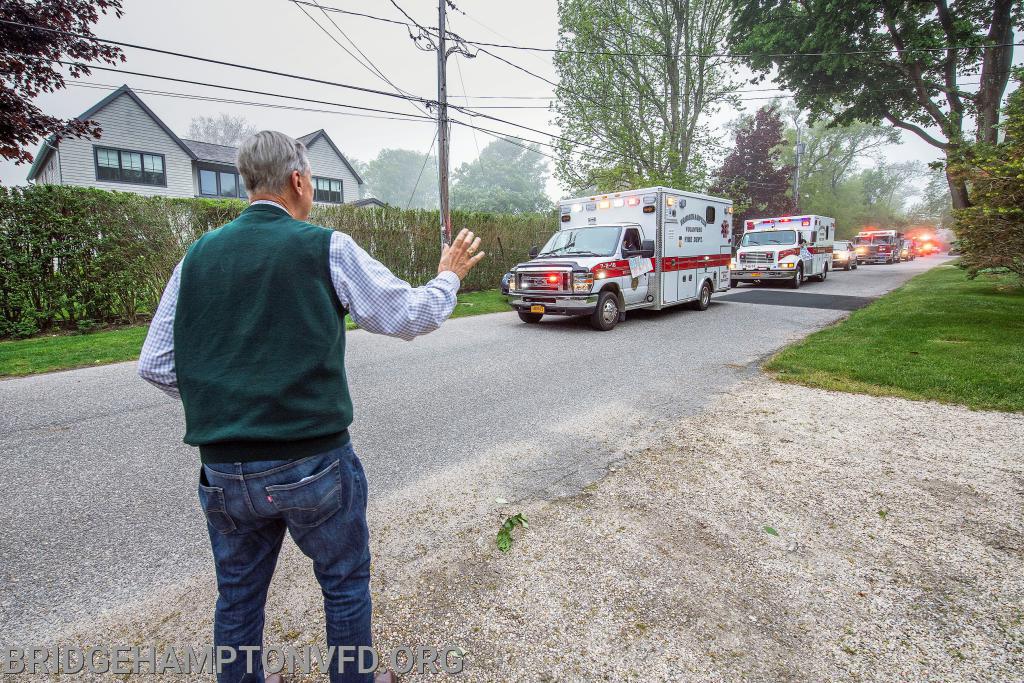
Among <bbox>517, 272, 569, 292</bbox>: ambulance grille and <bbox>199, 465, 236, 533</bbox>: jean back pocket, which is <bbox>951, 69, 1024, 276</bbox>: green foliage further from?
<bbox>199, 465, 236, 533</bbox>: jean back pocket

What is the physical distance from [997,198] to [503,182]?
82369mm

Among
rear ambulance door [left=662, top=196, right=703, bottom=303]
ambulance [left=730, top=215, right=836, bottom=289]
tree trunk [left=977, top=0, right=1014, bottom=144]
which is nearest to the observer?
rear ambulance door [left=662, top=196, right=703, bottom=303]

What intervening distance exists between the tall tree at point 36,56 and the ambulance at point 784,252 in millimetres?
20811

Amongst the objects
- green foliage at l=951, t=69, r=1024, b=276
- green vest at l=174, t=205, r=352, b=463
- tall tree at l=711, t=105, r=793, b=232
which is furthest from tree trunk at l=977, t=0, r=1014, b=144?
green vest at l=174, t=205, r=352, b=463

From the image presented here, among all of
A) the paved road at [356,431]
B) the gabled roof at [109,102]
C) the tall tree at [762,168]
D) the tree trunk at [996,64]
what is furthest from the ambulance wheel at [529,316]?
the tall tree at [762,168]

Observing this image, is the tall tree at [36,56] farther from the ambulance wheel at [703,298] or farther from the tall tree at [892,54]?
the tall tree at [892,54]

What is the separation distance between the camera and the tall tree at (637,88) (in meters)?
23.7

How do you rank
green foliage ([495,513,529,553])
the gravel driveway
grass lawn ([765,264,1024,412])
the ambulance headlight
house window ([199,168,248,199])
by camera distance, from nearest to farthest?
the gravel driveway → green foliage ([495,513,529,553]) → grass lawn ([765,264,1024,412]) → the ambulance headlight → house window ([199,168,248,199])

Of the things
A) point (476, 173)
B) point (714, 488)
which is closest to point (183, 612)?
point (714, 488)

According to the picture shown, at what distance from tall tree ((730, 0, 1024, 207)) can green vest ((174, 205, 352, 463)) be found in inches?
829

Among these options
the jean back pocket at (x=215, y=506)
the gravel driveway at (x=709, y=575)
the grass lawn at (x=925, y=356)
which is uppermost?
the jean back pocket at (x=215, y=506)

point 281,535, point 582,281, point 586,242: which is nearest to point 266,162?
point 281,535

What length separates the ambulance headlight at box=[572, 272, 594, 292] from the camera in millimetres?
10312

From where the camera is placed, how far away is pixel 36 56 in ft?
29.2
